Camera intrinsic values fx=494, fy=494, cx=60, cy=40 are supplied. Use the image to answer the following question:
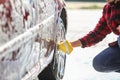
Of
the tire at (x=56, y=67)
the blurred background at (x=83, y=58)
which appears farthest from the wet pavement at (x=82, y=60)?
the tire at (x=56, y=67)

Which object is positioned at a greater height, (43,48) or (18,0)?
(18,0)

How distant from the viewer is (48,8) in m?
4.96

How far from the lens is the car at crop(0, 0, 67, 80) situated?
3.50 meters

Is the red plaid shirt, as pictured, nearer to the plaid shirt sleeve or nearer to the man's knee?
the plaid shirt sleeve

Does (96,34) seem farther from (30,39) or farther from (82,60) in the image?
(82,60)

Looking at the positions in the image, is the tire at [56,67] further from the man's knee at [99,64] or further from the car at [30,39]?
the man's knee at [99,64]

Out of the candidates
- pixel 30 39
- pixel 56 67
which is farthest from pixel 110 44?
pixel 30 39

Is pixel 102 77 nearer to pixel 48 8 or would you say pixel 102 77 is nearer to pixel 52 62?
pixel 52 62

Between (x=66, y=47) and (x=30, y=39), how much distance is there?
1.25 meters

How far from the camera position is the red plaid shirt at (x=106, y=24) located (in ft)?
16.3

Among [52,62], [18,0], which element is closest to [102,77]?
[52,62]

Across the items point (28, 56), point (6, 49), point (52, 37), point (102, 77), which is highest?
point (6, 49)

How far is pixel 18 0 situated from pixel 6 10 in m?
0.30

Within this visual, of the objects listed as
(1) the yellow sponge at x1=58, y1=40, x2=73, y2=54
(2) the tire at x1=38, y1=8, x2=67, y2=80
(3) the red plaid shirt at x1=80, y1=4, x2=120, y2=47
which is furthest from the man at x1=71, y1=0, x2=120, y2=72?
(2) the tire at x1=38, y1=8, x2=67, y2=80
